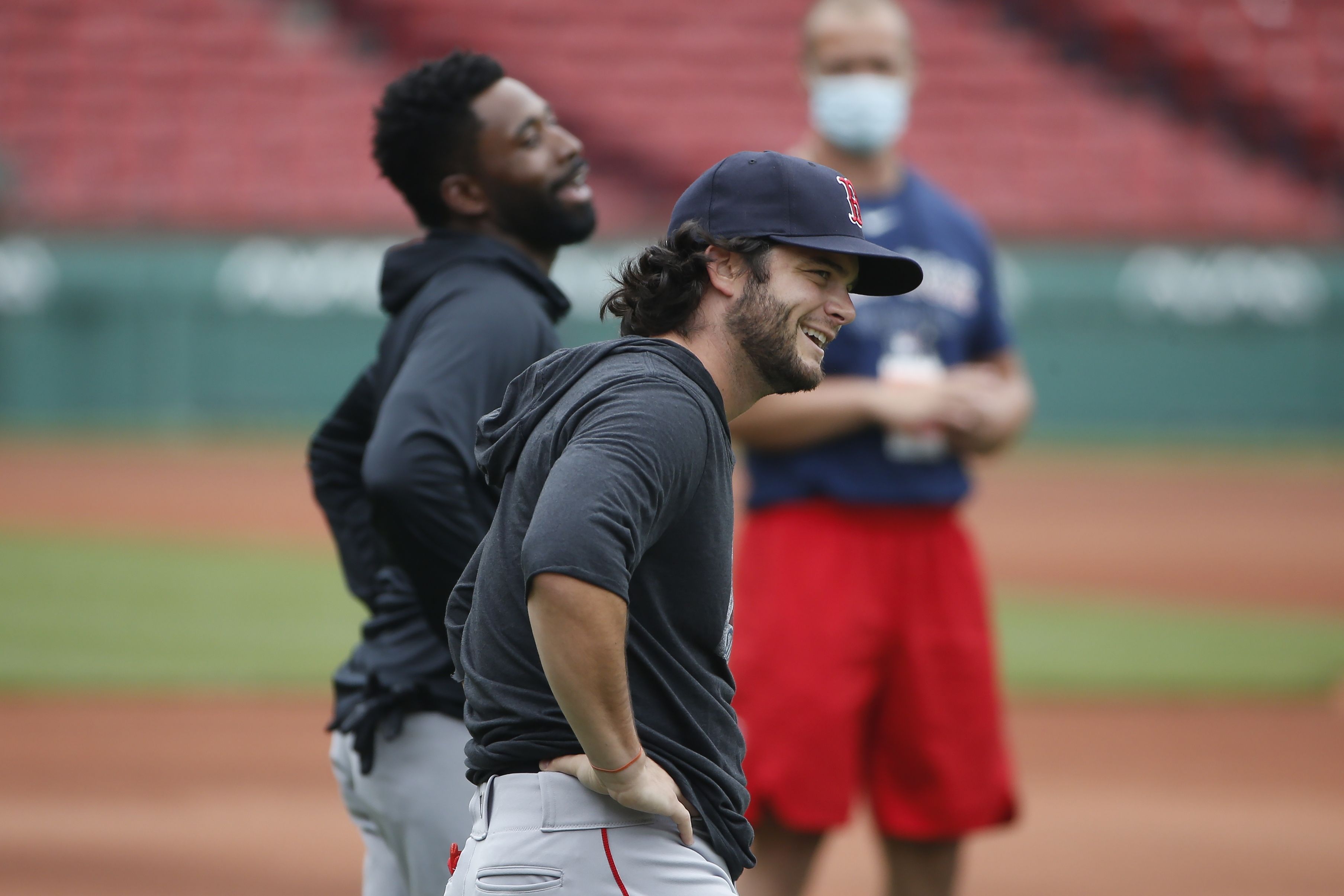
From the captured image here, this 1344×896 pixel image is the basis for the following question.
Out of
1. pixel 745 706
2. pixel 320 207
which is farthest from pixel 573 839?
pixel 320 207

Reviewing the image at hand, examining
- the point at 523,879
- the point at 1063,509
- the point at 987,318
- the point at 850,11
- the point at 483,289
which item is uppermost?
the point at 1063,509

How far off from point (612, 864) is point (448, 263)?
1.27 metres

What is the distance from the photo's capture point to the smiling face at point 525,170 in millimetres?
3125

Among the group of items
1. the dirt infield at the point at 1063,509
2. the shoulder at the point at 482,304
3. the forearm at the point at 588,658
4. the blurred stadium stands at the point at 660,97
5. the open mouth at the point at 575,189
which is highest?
the blurred stadium stands at the point at 660,97

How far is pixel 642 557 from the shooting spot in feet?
7.29

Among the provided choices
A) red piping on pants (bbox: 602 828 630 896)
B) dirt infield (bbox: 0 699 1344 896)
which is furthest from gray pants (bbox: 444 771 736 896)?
dirt infield (bbox: 0 699 1344 896)

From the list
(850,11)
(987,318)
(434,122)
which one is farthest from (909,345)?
(434,122)

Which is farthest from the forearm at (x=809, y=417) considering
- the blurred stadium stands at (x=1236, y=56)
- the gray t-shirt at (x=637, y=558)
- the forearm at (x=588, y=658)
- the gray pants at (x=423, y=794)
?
the blurred stadium stands at (x=1236, y=56)

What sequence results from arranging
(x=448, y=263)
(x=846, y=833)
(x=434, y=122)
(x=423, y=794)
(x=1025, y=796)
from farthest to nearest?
(x=1025, y=796)
(x=846, y=833)
(x=434, y=122)
(x=448, y=263)
(x=423, y=794)

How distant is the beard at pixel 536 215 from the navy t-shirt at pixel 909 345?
1162mm

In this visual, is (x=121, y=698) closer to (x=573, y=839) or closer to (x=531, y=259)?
(x=531, y=259)

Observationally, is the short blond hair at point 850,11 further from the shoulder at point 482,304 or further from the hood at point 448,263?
the shoulder at point 482,304

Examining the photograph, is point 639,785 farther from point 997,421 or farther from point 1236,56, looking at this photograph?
point 1236,56

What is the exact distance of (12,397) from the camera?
18219 mm
